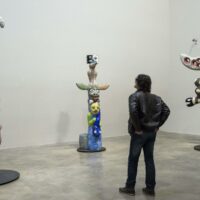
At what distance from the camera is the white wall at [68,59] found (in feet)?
21.5

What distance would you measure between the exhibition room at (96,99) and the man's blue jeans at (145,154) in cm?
1

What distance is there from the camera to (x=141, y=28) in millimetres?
8203

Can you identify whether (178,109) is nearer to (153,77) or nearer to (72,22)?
(153,77)

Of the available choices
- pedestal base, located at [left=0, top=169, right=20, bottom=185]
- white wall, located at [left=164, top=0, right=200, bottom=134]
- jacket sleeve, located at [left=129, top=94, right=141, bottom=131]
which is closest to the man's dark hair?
jacket sleeve, located at [left=129, top=94, right=141, bottom=131]

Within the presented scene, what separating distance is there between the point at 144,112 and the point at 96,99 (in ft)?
8.73

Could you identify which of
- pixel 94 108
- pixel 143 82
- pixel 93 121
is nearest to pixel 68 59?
pixel 94 108

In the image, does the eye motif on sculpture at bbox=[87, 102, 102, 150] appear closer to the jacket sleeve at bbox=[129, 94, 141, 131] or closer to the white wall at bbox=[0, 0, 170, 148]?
the white wall at bbox=[0, 0, 170, 148]

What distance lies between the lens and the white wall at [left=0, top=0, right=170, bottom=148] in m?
6.55

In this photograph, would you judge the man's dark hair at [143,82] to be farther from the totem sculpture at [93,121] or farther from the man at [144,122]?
the totem sculpture at [93,121]

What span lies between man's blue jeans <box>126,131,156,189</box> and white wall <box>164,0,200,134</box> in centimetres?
453

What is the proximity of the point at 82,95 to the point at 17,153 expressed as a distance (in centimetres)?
194

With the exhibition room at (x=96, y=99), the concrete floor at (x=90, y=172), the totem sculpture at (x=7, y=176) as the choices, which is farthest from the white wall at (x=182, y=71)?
the totem sculpture at (x=7, y=176)

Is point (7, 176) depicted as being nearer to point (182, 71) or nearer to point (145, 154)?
point (145, 154)

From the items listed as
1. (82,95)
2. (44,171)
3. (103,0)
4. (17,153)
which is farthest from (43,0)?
(44,171)
